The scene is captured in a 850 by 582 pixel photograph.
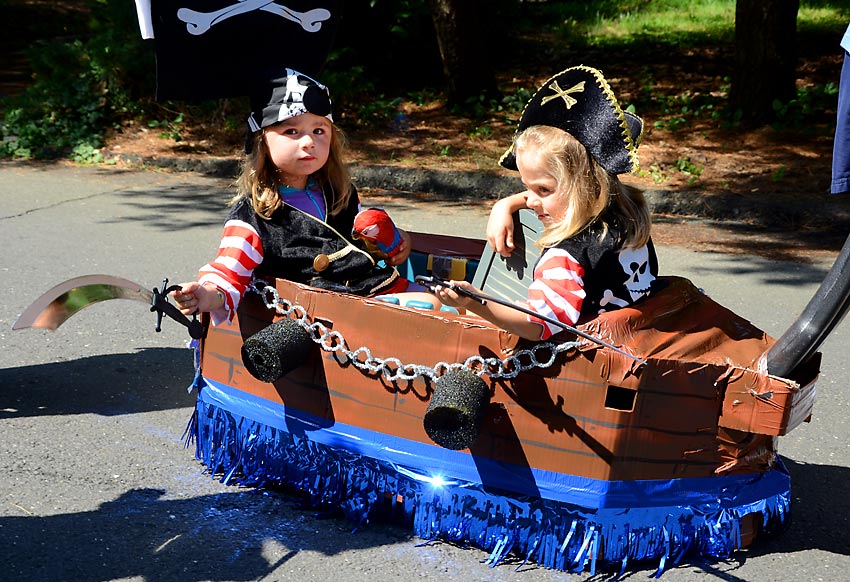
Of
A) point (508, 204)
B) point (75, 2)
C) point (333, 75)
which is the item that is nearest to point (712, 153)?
point (333, 75)

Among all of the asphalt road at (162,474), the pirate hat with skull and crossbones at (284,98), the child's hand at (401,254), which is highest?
the pirate hat with skull and crossbones at (284,98)

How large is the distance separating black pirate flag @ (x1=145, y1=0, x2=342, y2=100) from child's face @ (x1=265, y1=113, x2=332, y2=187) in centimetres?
22

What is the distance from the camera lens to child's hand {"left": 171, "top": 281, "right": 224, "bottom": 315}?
2777 mm

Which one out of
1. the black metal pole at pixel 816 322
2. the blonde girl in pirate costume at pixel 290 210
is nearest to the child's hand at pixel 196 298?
the blonde girl in pirate costume at pixel 290 210

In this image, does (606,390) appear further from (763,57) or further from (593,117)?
(763,57)

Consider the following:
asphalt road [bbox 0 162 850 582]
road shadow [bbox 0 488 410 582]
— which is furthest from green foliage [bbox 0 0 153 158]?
road shadow [bbox 0 488 410 582]

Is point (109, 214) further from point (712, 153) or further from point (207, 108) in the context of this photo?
point (712, 153)

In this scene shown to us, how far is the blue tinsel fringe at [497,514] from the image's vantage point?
2.70m

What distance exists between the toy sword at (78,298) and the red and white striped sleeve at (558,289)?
0.99m

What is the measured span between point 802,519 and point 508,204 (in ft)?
4.43

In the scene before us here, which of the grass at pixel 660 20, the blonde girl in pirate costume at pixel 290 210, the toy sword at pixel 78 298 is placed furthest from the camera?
the grass at pixel 660 20

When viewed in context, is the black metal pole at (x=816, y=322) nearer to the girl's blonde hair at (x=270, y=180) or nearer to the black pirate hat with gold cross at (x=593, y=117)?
the black pirate hat with gold cross at (x=593, y=117)

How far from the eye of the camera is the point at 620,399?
262cm

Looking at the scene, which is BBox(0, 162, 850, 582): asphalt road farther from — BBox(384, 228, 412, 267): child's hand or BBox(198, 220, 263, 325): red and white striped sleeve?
BBox(384, 228, 412, 267): child's hand
